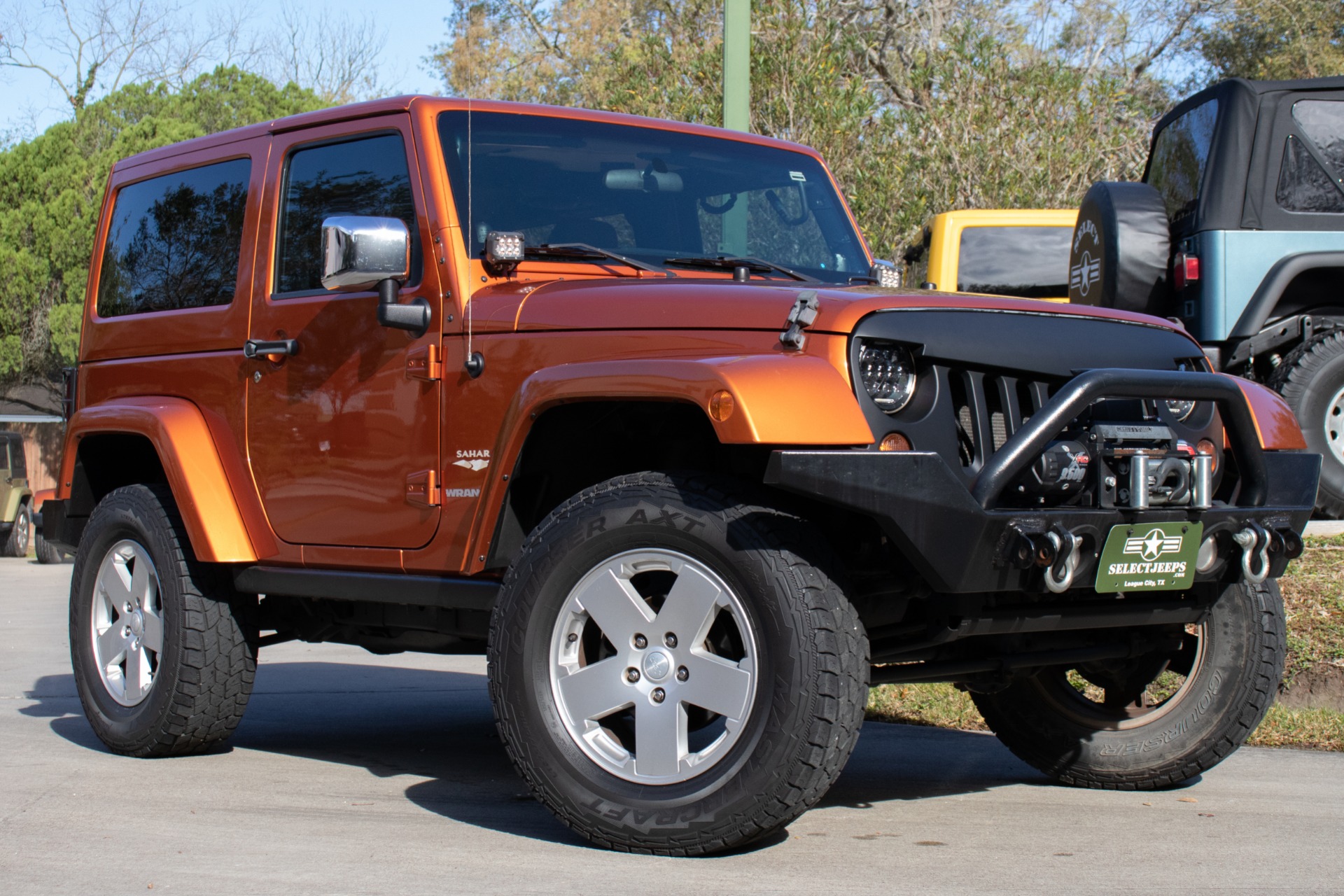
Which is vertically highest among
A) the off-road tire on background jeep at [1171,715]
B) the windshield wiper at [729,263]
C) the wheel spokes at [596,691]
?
the windshield wiper at [729,263]

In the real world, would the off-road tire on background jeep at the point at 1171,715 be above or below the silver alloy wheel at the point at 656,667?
below

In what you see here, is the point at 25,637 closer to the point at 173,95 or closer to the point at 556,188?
the point at 556,188

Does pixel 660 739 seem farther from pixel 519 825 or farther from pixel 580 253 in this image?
pixel 580 253

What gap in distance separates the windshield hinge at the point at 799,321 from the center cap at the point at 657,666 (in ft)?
2.82

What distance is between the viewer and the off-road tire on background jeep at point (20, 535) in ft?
71.4

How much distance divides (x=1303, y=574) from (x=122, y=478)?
5191 mm

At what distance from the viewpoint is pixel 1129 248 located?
8.66m

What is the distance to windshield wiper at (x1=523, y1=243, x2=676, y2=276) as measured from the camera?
4.80 m

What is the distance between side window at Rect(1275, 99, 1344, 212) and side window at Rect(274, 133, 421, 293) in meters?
5.89

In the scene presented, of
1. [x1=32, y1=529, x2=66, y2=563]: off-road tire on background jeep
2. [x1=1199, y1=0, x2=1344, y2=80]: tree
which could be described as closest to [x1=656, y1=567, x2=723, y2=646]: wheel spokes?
[x1=32, y1=529, x2=66, y2=563]: off-road tire on background jeep

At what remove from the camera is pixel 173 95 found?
33500 mm

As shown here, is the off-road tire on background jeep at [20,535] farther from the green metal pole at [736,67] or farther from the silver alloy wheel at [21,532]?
the green metal pole at [736,67]

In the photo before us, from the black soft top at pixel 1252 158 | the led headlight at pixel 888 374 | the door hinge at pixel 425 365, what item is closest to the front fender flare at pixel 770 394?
the led headlight at pixel 888 374

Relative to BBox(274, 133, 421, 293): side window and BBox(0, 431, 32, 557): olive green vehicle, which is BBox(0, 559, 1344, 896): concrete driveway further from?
BBox(0, 431, 32, 557): olive green vehicle
